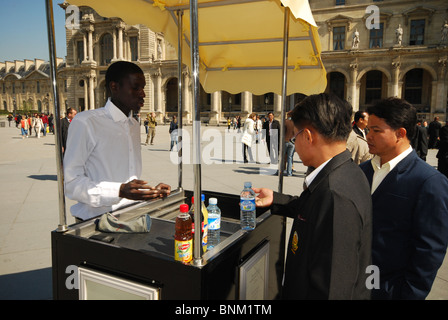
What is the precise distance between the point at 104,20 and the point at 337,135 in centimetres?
5758

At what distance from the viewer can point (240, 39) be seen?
3.79 metres

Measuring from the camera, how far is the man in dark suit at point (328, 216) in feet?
4.45

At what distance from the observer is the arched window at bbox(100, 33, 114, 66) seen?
173 ft

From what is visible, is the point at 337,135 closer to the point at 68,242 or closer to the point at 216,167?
the point at 68,242

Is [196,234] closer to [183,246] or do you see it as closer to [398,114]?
[183,246]

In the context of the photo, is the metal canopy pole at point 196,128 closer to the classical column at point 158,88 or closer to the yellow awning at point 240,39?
the yellow awning at point 240,39

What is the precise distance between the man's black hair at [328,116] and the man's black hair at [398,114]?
2.58 feet

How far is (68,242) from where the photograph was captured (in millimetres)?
2016

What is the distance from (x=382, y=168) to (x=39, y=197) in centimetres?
729

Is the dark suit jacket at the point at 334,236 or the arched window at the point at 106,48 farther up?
the arched window at the point at 106,48

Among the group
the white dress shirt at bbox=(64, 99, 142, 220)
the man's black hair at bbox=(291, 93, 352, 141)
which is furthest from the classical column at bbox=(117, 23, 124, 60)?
the man's black hair at bbox=(291, 93, 352, 141)

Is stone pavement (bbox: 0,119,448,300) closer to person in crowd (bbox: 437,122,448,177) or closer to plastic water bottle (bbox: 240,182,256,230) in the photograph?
plastic water bottle (bbox: 240,182,256,230)

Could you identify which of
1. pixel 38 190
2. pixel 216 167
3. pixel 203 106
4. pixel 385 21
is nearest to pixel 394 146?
pixel 38 190

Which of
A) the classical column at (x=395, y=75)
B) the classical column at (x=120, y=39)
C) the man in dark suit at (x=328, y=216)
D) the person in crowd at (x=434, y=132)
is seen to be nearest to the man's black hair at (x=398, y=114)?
the man in dark suit at (x=328, y=216)
